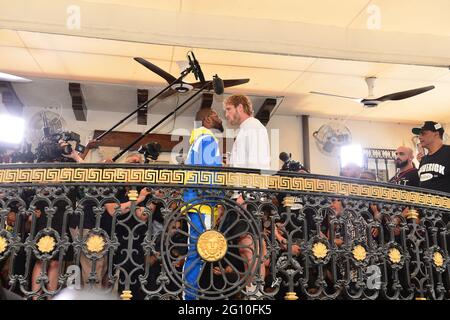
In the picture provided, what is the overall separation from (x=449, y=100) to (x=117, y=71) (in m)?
6.15

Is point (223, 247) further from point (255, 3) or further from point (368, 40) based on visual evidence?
point (368, 40)

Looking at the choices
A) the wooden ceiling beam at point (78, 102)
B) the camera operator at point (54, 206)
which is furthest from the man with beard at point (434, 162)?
the wooden ceiling beam at point (78, 102)

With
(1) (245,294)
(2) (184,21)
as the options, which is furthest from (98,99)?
(1) (245,294)

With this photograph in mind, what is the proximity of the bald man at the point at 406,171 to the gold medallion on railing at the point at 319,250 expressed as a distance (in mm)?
1547

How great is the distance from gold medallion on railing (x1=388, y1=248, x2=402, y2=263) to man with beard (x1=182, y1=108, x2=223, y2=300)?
1.28 metres

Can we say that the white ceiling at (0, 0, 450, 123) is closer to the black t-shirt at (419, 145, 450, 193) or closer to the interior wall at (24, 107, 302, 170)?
the interior wall at (24, 107, 302, 170)

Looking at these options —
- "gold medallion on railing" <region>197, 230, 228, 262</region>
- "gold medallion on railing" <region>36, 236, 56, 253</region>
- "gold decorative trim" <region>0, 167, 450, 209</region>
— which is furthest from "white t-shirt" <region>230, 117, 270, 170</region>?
"gold medallion on railing" <region>36, 236, 56, 253</region>

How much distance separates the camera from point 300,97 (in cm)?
811

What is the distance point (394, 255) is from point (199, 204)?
1.42 m

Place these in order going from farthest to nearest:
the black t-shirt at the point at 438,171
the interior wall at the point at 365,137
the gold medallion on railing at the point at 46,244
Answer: the interior wall at the point at 365,137
the black t-shirt at the point at 438,171
the gold medallion on railing at the point at 46,244

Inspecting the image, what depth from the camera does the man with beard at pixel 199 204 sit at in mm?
2730

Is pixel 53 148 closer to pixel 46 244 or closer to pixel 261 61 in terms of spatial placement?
pixel 46 244

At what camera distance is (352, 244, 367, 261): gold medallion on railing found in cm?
293

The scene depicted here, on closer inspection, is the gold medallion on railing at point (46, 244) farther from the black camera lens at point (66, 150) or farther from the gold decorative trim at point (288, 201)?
the gold decorative trim at point (288, 201)
